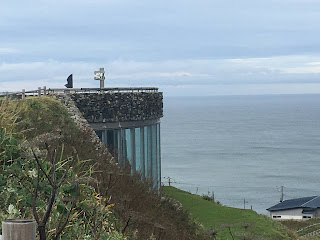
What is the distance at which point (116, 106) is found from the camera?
26.0 metres

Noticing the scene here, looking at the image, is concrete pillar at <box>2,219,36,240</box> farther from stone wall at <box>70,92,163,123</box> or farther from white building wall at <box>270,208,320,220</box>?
white building wall at <box>270,208,320,220</box>

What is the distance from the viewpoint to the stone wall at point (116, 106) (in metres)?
25.0

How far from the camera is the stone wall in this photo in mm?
25027

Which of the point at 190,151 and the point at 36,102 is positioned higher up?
the point at 36,102

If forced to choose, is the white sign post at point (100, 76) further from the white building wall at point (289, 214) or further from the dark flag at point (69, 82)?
the white building wall at point (289, 214)

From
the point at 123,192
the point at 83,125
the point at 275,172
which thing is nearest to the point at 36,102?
the point at 83,125

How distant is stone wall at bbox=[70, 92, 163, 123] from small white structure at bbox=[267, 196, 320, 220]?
37942 millimetres

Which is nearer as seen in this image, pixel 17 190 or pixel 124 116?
pixel 17 190

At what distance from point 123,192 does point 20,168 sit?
146 inches

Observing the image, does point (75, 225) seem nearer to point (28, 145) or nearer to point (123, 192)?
point (28, 145)

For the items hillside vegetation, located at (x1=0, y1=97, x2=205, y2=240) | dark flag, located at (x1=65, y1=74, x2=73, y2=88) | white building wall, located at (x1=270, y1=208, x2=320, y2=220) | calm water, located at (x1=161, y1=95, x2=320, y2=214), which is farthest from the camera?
calm water, located at (x1=161, y1=95, x2=320, y2=214)

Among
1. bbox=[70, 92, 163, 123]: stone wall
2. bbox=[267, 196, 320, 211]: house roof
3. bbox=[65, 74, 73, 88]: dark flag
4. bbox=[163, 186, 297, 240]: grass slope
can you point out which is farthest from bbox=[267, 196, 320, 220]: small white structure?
bbox=[65, 74, 73, 88]: dark flag

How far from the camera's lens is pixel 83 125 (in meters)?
21.4

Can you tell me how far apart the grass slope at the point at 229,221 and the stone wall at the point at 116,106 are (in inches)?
154
